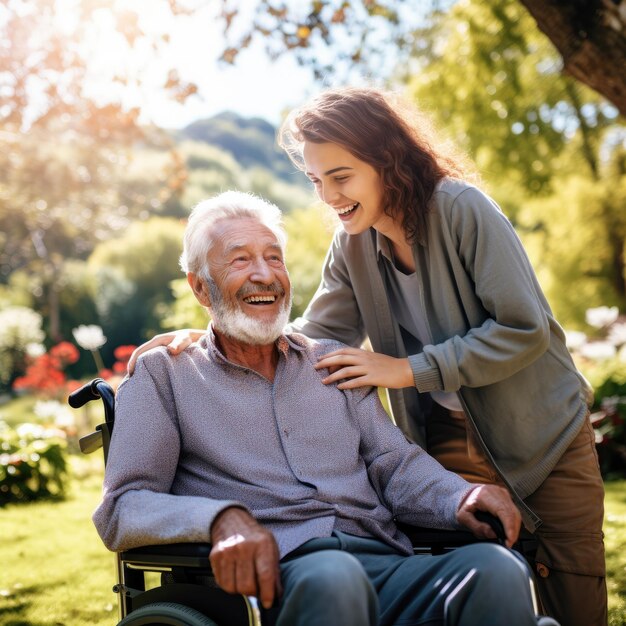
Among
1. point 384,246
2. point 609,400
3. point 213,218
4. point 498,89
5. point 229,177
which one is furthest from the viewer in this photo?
point 229,177

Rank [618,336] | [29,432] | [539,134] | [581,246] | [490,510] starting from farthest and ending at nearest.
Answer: [581,246], [539,134], [618,336], [29,432], [490,510]

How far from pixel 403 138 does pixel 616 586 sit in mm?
2225

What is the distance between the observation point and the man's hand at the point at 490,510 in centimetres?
187

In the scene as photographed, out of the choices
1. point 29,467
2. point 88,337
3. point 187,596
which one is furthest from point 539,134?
point 187,596

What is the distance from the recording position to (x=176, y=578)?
5.89 ft

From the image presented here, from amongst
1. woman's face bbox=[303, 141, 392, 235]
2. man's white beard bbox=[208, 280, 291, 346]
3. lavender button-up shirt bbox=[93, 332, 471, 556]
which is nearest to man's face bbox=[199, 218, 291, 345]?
man's white beard bbox=[208, 280, 291, 346]

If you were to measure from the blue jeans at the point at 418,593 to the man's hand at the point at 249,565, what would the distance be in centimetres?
5

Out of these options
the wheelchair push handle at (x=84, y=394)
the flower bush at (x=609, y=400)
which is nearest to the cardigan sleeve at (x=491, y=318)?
the wheelchair push handle at (x=84, y=394)

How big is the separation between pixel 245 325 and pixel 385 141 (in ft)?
2.20

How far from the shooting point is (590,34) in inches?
124

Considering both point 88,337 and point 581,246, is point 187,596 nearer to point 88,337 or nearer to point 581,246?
point 88,337

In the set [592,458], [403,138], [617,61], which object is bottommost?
[592,458]

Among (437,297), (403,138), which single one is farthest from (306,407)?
(403,138)

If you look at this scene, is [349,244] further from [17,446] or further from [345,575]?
[17,446]
